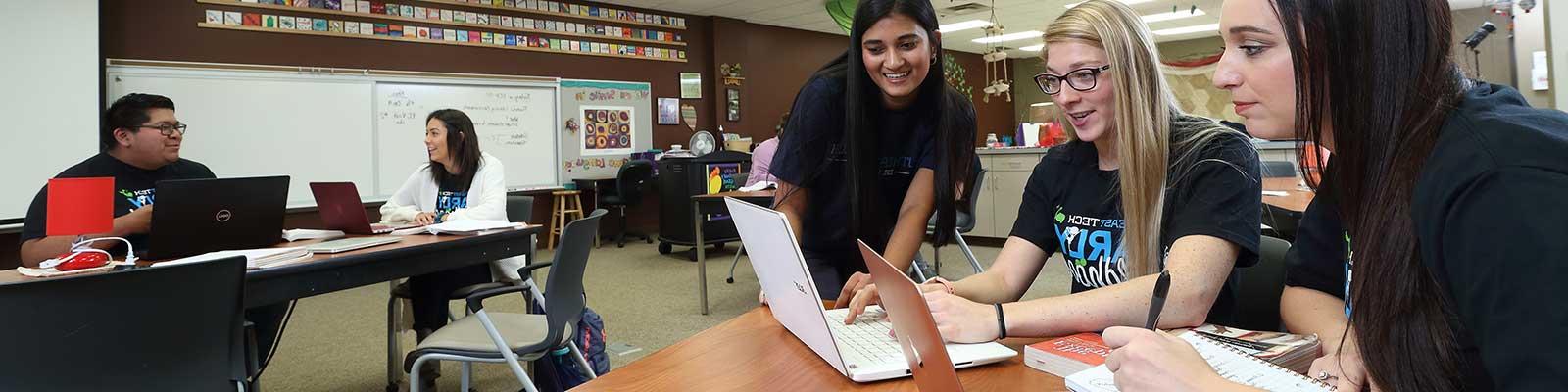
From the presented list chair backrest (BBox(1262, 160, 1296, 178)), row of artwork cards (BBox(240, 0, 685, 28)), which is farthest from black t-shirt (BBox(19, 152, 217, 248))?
chair backrest (BBox(1262, 160, 1296, 178))

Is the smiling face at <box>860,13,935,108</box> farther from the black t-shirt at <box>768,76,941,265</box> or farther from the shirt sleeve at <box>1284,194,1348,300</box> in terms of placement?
the shirt sleeve at <box>1284,194,1348,300</box>

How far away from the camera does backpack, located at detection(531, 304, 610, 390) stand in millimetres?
2352

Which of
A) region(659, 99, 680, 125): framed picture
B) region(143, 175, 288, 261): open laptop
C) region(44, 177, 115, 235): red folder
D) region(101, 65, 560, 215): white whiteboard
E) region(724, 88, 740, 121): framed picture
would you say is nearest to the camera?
region(44, 177, 115, 235): red folder

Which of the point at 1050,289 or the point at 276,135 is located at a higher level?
the point at 276,135

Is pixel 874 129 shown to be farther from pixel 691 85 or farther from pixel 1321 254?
pixel 691 85

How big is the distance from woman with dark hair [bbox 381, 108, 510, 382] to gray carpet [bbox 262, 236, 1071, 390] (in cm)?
32

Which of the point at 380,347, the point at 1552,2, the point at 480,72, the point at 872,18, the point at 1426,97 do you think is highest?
the point at 480,72

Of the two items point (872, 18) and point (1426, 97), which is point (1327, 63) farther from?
point (872, 18)

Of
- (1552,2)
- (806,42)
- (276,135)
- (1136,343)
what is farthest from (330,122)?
(1552,2)

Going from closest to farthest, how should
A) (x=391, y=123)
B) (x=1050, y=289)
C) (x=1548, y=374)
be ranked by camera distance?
1. (x=1548, y=374)
2. (x=1050, y=289)
3. (x=391, y=123)

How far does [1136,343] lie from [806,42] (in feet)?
27.5

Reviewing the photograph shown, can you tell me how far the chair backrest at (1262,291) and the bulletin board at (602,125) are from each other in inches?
228

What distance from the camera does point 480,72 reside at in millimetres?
6348

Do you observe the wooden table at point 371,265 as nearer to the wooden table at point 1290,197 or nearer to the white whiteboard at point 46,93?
the wooden table at point 1290,197
